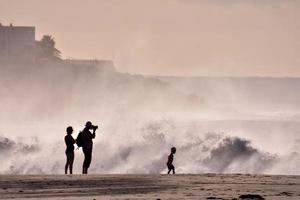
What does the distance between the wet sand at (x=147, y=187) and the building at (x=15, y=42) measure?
5960 inches

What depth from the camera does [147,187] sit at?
2241 cm

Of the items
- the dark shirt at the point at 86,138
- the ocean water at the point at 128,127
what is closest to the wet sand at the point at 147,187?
the dark shirt at the point at 86,138

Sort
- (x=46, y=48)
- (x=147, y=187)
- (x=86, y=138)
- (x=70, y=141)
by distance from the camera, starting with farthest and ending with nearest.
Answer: (x=46, y=48)
(x=70, y=141)
(x=86, y=138)
(x=147, y=187)

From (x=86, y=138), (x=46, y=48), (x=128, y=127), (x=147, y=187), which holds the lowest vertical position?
(x=147, y=187)

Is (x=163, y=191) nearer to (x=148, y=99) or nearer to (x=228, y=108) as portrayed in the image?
(x=148, y=99)

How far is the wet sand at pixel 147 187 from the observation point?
20.7m

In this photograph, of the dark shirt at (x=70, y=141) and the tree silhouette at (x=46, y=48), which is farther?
the tree silhouette at (x=46, y=48)

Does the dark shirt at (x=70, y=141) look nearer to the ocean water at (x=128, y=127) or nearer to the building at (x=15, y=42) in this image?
the ocean water at (x=128, y=127)

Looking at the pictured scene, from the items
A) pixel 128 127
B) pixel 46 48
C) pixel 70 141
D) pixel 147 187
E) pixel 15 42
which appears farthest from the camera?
pixel 15 42

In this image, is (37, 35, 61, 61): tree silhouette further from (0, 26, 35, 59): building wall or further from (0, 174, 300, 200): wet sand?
(0, 174, 300, 200): wet sand

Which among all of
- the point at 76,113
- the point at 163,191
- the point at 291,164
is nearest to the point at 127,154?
the point at 291,164

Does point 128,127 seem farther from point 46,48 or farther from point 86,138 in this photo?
point 46,48

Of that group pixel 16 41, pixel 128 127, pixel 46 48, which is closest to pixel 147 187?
pixel 128 127

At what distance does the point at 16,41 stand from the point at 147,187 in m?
156
